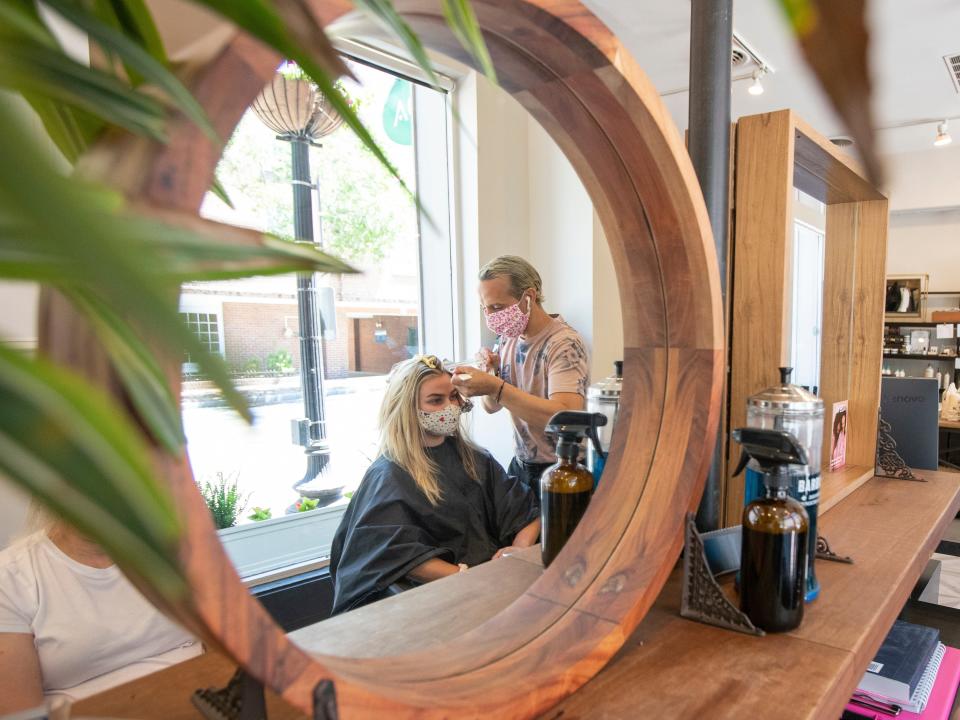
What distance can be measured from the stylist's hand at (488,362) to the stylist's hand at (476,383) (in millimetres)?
493

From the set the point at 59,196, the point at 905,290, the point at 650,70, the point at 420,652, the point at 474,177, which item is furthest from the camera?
the point at 905,290

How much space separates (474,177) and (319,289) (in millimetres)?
980

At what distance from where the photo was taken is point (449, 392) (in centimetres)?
221

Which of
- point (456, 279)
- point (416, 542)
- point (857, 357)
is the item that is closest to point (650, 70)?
point (456, 279)

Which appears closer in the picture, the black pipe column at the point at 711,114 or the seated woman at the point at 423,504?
the black pipe column at the point at 711,114

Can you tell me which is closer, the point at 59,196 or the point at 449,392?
the point at 59,196

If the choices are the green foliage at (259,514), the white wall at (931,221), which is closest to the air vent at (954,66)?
the white wall at (931,221)

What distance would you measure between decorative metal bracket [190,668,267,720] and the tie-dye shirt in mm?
1737

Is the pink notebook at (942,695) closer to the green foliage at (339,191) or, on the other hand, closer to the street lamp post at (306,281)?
the street lamp post at (306,281)

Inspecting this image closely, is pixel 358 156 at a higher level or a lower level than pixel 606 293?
higher

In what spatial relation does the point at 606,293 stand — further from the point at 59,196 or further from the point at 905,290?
the point at 905,290

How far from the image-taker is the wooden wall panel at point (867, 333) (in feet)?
5.94

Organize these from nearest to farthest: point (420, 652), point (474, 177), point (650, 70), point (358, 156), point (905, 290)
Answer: point (420, 652), point (358, 156), point (474, 177), point (650, 70), point (905, 290)

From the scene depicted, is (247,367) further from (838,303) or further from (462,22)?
(838,303)
